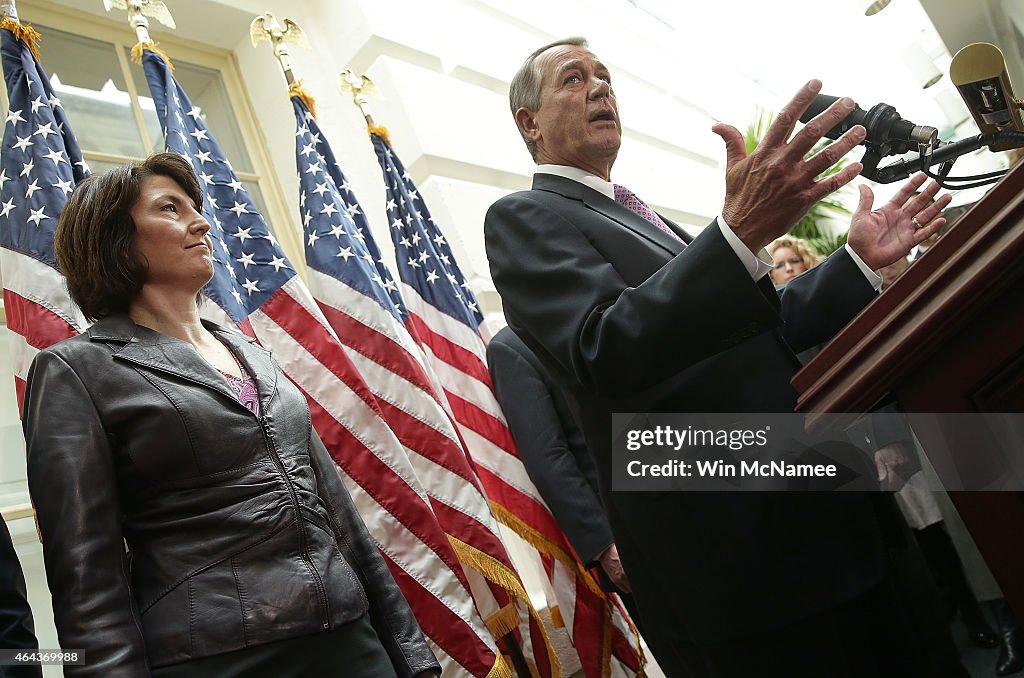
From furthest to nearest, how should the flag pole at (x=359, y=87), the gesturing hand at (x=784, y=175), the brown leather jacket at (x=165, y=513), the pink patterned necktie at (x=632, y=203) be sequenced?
1. the flag pole at (x=359, y=87)
2. the pink patterned necktie at (x=632, y=203)
3. the brown leather jacket at (x=165, y=513)
4. the gesturing hand at (x=784, y=175)

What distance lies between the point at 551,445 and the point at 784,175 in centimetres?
152

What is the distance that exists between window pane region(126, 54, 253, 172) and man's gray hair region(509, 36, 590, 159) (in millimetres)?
2271

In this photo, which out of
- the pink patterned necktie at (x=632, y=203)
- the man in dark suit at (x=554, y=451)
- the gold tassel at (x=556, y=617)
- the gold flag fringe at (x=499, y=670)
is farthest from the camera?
the gold tassel at (x=556, y=617)

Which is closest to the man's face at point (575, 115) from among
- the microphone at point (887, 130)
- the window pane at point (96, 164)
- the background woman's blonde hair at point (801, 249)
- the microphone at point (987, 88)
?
the microphone at point (887, 130)

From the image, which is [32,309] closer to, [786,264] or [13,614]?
[13,614]

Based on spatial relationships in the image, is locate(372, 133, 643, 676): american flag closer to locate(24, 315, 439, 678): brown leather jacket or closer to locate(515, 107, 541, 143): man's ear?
locate(24, 315, 439, 678): brown leather jacket

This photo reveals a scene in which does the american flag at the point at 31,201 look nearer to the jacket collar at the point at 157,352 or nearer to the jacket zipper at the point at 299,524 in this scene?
the jacket collar at the point at 157,352

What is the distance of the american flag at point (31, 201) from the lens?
189 centimetres

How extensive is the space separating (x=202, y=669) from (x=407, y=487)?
995 mm

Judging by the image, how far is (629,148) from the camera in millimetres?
5449

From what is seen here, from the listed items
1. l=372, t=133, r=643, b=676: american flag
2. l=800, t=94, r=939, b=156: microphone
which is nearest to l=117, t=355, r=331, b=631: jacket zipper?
l=800, t=94, r=939, b=156: microphone

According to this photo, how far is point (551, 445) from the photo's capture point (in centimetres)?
242

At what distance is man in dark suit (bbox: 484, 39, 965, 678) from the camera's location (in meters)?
1.06

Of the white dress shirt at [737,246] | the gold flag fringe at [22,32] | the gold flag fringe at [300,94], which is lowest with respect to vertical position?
the white dress shirt at [737,246]
